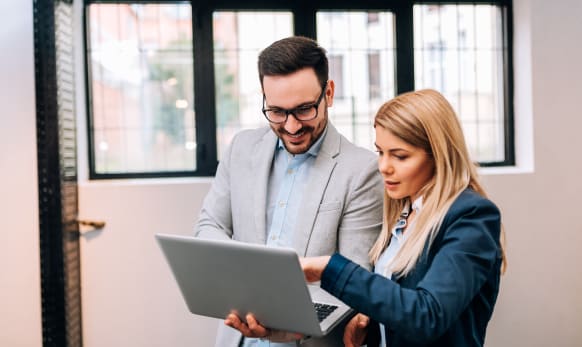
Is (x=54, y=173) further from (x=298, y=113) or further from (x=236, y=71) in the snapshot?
(x=298, y=113)

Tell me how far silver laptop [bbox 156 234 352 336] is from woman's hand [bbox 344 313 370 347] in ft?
0.14

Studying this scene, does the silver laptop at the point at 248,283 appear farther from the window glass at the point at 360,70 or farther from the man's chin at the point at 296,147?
the window glass at the point at 360,70

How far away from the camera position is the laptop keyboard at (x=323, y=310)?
4.00 feet

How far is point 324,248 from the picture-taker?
1.41 metres

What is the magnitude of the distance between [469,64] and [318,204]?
2.02 m

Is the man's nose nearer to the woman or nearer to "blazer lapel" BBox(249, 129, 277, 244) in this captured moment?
"blazer lapel" BBox(249, 129, 277, 244)

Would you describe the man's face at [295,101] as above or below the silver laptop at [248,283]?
above

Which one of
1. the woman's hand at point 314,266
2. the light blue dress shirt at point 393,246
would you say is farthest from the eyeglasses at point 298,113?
the woman's hand at point 314,266

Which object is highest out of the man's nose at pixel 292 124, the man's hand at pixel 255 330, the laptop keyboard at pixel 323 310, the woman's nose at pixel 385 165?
the man's nose at pixel 292 124

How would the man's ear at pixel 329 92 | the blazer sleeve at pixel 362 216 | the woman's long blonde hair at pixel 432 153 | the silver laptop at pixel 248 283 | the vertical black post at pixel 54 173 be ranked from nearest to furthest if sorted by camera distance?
the silver laptop at pixel 248 283 → the woman's long blonde hair at pixel 432 153 → the blazer sleeve at pixel 362 216 → the man's ear at pixel 329 92 → the vertical black post at pixel 54 173

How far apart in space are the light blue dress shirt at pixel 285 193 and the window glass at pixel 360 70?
1460 millimetres

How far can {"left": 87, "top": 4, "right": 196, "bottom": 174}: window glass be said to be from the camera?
2.83m

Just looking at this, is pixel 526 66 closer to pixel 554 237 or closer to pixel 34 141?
pixel 554 237

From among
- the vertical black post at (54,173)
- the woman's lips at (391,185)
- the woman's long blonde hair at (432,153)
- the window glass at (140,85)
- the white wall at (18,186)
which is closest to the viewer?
the woman's long blonde hair at (432,153)
